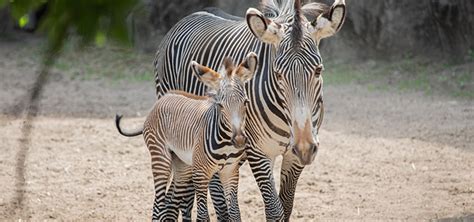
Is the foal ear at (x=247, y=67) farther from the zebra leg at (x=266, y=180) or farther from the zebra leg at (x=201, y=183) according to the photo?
the zebra leg at (x=201, y=183)

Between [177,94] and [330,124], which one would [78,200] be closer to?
[177,94]

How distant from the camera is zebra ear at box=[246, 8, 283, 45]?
600 centimetres

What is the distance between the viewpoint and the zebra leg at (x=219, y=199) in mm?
7184

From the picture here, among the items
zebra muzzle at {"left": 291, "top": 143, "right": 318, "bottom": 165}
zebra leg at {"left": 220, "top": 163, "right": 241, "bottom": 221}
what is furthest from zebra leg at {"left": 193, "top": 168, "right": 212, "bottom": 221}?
zebra muzzle at {"left": 291, "top": 143, "right": 318, "bottom": 165}

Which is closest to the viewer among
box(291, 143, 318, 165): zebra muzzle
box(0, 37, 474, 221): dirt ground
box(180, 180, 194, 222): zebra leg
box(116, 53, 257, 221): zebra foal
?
box(291, 143, 318, 165): zebra muzzle

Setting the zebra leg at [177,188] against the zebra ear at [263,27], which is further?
the zebra leg at [177,188]

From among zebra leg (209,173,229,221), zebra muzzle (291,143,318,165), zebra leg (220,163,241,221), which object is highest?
zebra muzzle (291,143,318,165)

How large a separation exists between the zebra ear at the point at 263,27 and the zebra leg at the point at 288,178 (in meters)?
0.98

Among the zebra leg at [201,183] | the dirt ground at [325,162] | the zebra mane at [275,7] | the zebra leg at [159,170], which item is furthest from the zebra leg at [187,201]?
the zebra mane at [275,7]

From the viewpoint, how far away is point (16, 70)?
1502 centimetres

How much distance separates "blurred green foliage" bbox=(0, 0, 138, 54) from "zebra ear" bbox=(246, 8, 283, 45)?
3419mm

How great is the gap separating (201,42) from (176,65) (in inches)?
14.4

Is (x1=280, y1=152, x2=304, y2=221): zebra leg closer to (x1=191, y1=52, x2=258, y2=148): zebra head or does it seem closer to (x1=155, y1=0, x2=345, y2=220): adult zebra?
(x1=155, y1=0, x2=345, y2=220): adult zebra

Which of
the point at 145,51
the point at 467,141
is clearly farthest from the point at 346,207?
the point at 145,51
